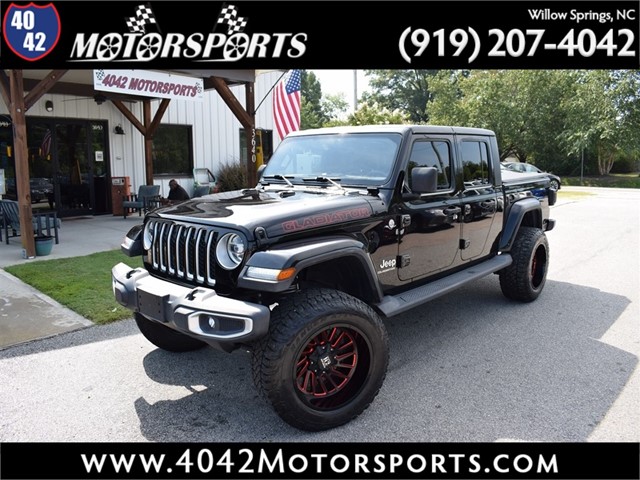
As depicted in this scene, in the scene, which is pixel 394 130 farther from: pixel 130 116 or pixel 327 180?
pixel 130 116

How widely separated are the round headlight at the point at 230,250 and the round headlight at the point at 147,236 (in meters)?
0.89

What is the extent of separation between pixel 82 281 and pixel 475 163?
15.9 ft

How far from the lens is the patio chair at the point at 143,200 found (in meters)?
12.3

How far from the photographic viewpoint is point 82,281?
6.53 metres

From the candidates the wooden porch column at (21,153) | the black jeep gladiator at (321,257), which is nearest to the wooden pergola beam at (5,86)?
the wooden porch column at (21,153)

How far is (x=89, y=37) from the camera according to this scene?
8.65 m

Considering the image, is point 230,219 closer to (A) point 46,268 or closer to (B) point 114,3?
(A) point 46,268

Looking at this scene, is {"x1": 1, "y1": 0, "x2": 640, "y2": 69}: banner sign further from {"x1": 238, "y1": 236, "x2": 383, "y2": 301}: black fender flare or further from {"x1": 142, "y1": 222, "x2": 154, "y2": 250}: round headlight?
{"x1": 238, "y1": 236, "x2": 383, "y2": 301}: black fender flare

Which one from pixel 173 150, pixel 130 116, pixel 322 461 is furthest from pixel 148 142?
pixel 322 461

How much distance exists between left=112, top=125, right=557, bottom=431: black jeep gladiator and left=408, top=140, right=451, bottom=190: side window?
2 centimetres

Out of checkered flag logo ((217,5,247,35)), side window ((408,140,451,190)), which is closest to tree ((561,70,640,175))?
checkered flag logo ((217,5,247,35))

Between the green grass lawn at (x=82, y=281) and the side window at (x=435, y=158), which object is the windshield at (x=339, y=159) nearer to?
the side window at (x=435, y=158)

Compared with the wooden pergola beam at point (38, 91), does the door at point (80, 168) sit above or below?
below

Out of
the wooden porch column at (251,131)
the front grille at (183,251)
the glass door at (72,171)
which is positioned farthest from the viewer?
the glass door at (72,171)
